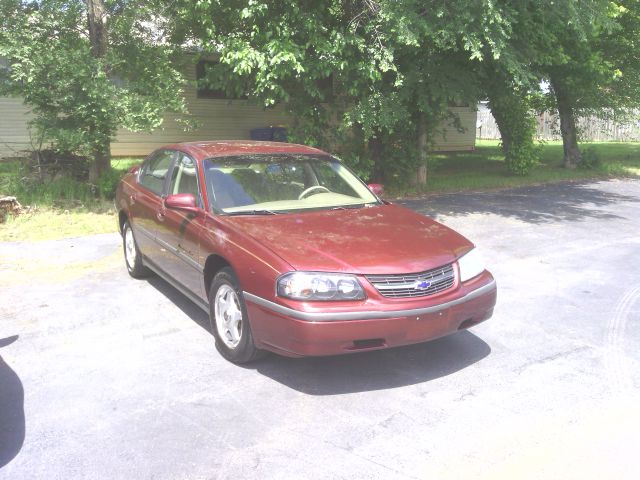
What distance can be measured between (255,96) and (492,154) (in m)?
15.8

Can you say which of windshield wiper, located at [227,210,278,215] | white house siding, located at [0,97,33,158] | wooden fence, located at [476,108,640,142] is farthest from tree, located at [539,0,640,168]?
white house siding, located at [0,97,33,158]

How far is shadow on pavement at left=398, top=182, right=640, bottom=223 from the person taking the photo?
10766 mm

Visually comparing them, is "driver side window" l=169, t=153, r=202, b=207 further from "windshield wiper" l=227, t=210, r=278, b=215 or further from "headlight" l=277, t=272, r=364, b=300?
"headlight" l=277, t=272, r=364, b=300

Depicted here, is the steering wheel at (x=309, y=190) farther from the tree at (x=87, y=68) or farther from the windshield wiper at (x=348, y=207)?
the tree at (x=87, y=68)

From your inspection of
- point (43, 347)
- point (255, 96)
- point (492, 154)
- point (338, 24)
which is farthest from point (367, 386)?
point (492, 154)

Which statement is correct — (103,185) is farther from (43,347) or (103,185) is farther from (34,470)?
(34,470)

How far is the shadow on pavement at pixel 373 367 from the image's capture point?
4004 mm

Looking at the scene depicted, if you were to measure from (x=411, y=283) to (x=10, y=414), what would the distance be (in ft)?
8.43

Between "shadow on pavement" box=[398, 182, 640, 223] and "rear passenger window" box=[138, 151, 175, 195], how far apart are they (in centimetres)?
571

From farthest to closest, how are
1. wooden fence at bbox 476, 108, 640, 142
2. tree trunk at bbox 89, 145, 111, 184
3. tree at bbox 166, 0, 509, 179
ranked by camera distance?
wooden fence at bbox 476, 108, 640, 142 → tree trunk at bbox 89, 145, 111, 184 → tree at bbox 166, 0, 509, 179

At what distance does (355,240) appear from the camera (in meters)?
4.13

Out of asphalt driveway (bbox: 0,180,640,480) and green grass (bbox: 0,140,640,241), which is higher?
green grass (bbox: 0,140,640,241)

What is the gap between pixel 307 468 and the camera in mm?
3061

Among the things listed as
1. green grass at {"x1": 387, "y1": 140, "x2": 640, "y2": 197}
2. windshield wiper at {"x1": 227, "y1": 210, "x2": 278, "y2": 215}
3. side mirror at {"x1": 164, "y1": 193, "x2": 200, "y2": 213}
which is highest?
side mirror at {"x1": 164, "y1": 193, "x2": 200, "y2": 213}
